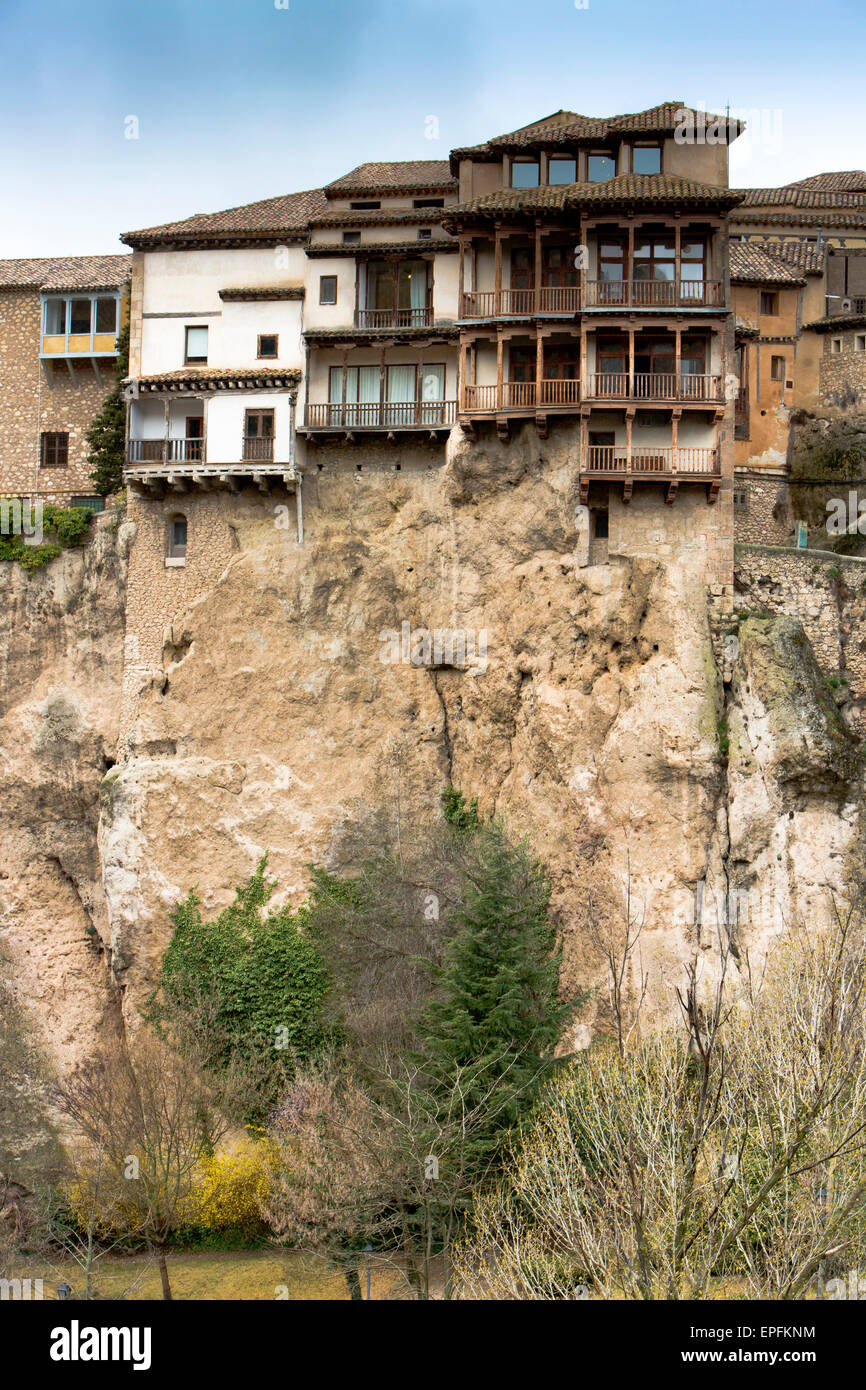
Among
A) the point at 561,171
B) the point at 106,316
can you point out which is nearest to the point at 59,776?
the point at 106,316

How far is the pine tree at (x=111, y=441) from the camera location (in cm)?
4919

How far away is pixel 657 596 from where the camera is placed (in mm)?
41219

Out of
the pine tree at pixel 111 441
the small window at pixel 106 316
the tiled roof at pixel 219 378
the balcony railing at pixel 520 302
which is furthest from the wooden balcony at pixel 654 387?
the small window at pixel 106 316

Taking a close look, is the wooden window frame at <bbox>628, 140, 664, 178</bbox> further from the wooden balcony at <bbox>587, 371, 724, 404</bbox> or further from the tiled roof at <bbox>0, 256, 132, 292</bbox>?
the tiled roof at <bbox>0, 256, 132, 292</bbox>

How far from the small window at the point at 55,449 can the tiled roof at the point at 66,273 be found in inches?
190

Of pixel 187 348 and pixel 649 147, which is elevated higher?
pixel 649 147

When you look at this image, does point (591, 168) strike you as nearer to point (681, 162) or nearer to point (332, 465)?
point (681, 162)

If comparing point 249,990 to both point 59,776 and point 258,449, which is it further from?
point 258,449

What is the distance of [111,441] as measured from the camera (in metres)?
49.4

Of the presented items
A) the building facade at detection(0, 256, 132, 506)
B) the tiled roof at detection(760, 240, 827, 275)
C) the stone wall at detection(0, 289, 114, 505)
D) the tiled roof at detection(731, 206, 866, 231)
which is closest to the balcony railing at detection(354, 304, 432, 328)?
the building facade at detection(0, 256, 132, 506)

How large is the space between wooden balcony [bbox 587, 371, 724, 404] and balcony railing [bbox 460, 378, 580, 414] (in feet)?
2.73

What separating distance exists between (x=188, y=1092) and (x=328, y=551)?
50.8 feet

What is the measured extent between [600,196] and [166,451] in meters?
14.2

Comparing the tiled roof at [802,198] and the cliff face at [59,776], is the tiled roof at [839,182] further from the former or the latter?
the cliff face at [59,776]
